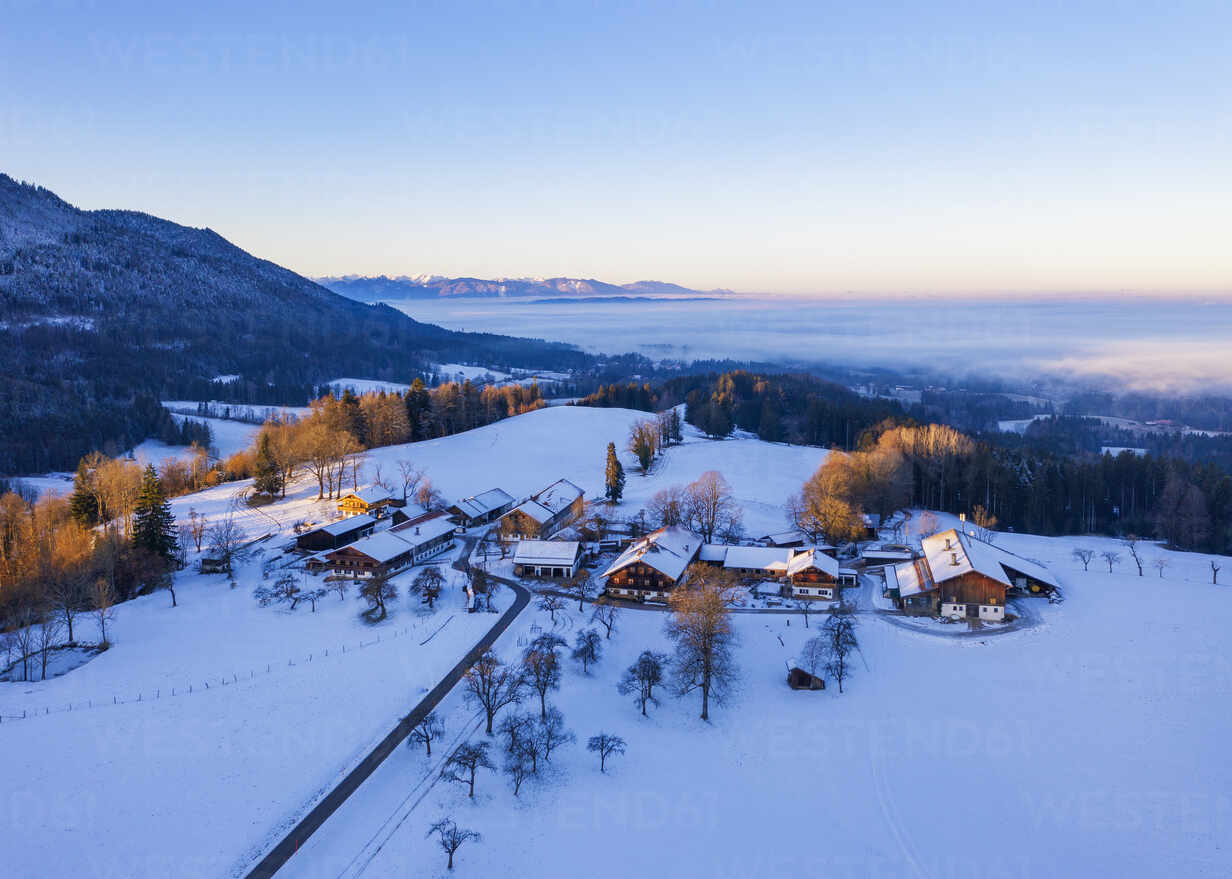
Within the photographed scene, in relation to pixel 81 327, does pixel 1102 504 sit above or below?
below

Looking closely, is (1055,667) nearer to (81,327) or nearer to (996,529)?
(996,529)

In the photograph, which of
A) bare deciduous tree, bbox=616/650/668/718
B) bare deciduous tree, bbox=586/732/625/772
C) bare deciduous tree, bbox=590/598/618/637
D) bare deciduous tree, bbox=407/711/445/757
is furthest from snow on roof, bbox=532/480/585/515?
bare deciduous tree, bbox=586/732/625/772

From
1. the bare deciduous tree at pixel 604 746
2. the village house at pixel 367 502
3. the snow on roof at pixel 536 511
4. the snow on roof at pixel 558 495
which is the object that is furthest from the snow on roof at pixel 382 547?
the bare deciduous tree at pixel 604 746

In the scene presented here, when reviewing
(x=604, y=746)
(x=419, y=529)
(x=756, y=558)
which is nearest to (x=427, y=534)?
(x=419, y=529)

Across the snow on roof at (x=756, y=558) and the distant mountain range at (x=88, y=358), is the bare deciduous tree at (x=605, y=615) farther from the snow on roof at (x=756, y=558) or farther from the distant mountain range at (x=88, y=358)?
the distant mountain range at (x=88, y=358)

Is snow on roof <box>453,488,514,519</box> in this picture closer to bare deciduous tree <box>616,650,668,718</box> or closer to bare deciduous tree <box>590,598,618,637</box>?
bare deciduous tree <box>590,598,618,637</box>

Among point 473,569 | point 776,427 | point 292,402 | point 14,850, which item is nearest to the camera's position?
point 14,850

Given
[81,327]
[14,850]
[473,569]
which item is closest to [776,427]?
[473,569]

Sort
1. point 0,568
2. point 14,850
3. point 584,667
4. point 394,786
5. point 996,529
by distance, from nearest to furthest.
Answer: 1. point 14,850
2. point 394,786
3. point 584,667
4. point 0,568
5. point 996,529
